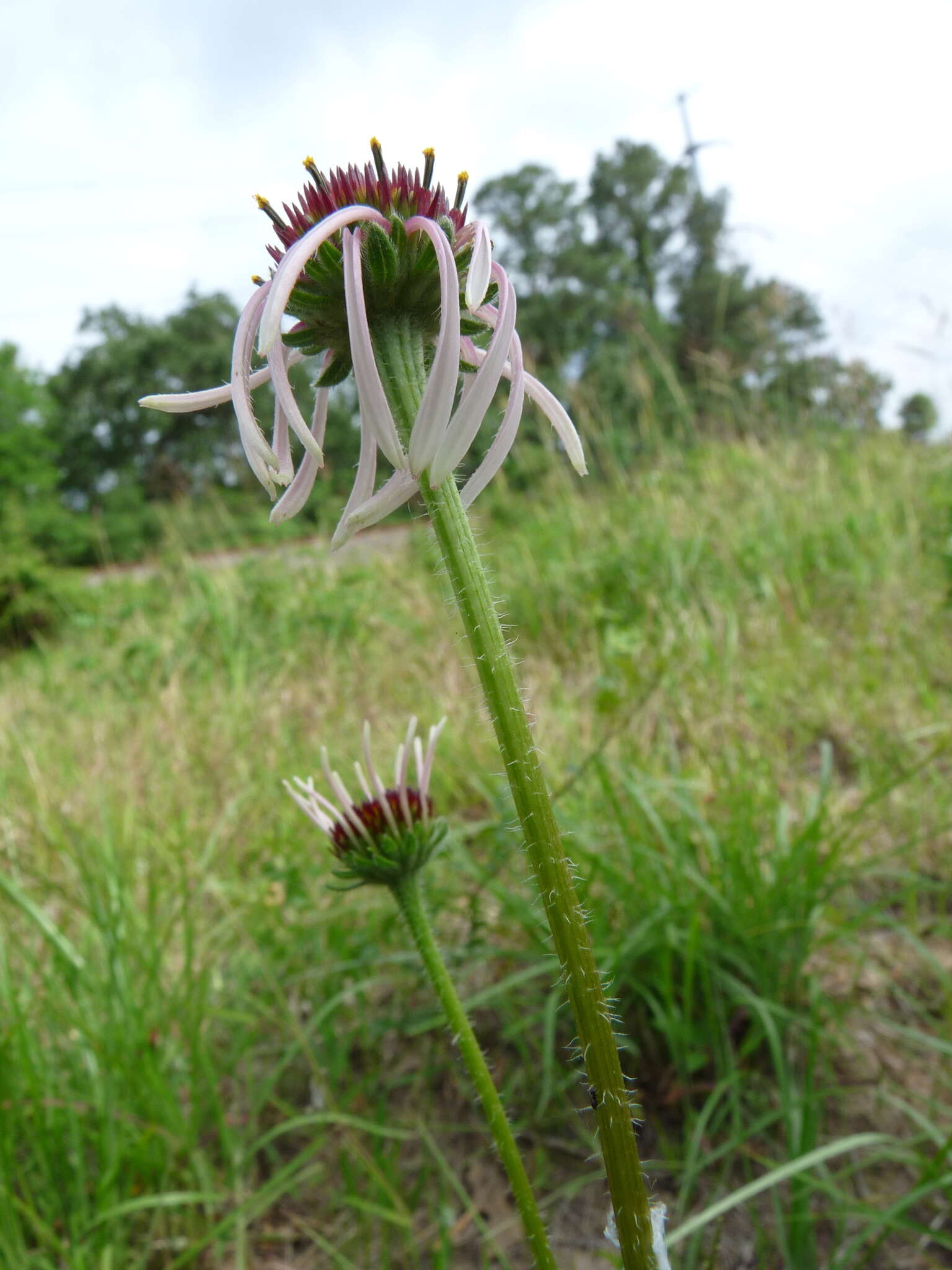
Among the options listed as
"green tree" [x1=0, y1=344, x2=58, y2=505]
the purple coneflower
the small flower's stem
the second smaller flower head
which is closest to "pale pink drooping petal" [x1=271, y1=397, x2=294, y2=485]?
the purple coneflower

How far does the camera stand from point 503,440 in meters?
0.68

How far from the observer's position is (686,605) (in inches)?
147

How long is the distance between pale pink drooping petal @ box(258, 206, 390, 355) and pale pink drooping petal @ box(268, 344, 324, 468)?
0.04 metres

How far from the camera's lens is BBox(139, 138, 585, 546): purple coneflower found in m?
0.57

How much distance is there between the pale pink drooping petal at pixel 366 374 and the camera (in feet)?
1.84

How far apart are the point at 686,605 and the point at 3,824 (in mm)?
2707

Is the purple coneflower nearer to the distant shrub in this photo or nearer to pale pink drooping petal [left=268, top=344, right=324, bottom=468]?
pale pink drooping petal [left=268, top=344, right=324, bottom=468]

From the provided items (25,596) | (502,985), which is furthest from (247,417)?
(25,596)

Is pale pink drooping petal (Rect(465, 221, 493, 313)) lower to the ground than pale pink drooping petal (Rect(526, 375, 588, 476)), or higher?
higher

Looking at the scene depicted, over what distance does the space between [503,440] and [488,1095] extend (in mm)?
547

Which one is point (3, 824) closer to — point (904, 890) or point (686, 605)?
point (904, 890)

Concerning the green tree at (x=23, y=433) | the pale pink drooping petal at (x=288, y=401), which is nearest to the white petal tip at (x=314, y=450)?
the pale pink drooping petal at (x=288, y=401)

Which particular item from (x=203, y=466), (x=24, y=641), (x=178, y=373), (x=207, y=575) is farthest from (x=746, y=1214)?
(x=178, y=373)

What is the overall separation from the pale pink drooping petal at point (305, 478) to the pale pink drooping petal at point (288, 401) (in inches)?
0.4
